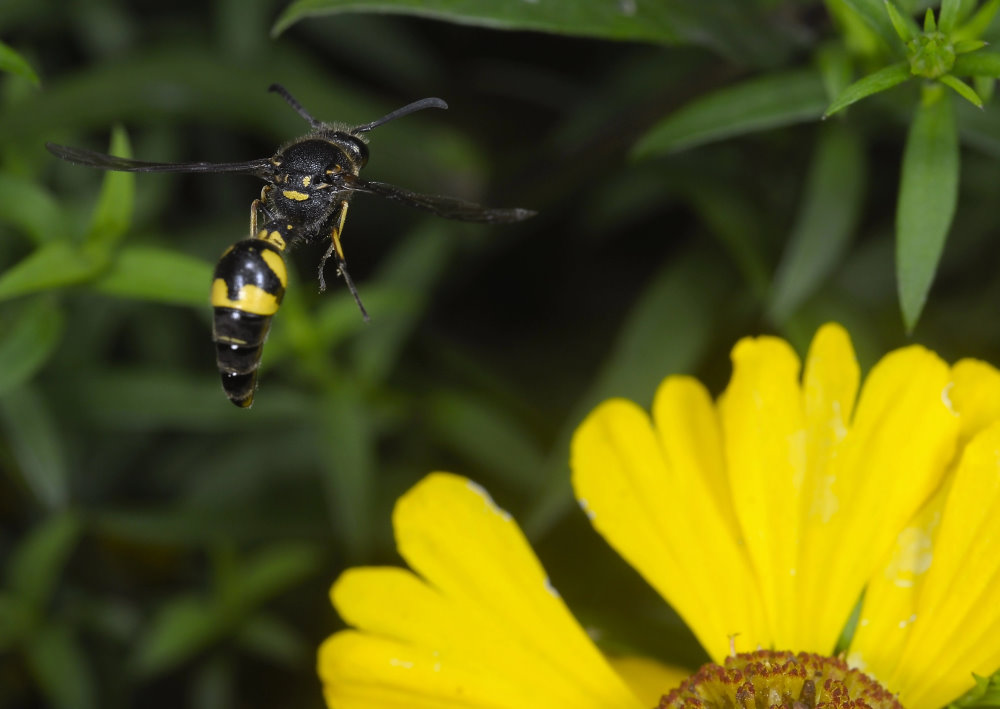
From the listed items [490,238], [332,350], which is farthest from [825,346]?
[332,350]

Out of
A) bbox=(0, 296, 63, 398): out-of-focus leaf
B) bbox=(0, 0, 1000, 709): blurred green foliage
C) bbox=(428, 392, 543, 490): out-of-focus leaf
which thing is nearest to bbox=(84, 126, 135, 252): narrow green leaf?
bbox=(0, 0, 1000, 709): blurred green foliage

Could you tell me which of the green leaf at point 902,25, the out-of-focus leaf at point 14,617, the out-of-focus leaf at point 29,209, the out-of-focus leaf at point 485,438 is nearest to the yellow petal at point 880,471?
the green leaf at point 902,25

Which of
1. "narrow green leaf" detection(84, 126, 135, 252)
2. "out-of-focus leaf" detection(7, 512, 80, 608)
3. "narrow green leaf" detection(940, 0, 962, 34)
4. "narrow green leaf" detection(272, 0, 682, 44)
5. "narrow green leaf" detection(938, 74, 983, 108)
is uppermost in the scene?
"narrow green leaf" detection(272, 0, 682, 44)

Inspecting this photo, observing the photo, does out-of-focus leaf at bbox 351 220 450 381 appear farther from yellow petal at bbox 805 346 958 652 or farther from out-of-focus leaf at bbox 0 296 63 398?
yellow petal at bbox 805 346 958 652

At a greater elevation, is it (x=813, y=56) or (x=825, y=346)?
(x=813, y=56)

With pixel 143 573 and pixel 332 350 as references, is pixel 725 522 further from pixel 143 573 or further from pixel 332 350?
pixel 143 573

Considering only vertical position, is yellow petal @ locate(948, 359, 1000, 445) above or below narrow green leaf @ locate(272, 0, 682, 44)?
below
